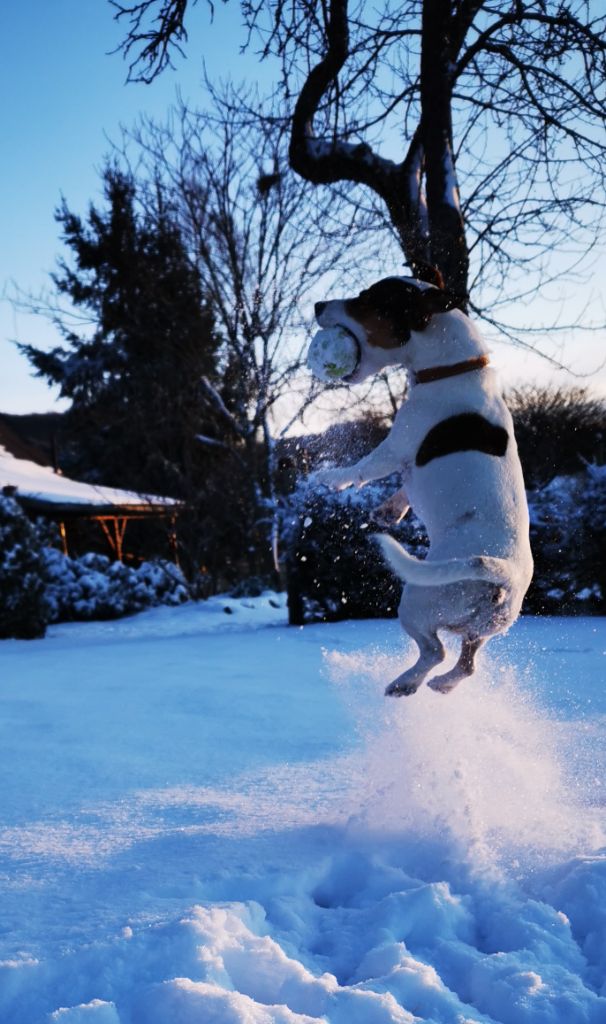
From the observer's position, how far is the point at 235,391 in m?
14.6

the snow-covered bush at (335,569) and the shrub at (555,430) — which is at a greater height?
the shrub at (555,430)

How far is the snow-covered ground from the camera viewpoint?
5.64ft

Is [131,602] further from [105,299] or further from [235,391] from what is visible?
[105,299]

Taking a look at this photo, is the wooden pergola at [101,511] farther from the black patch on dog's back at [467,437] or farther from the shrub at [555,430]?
the black patch on dog's back at [467,437]

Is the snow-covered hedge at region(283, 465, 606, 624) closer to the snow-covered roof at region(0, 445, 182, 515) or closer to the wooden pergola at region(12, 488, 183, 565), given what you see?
the wooden pergola at region(12, 488, 183, 565)

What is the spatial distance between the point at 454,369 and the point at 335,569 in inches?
248

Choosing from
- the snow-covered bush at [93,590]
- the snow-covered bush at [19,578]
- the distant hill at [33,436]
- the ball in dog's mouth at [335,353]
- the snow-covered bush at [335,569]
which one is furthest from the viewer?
the distant hill at [33,436]

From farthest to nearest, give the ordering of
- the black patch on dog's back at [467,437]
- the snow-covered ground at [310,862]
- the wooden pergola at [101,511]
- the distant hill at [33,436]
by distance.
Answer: the distant hill at [33,436] < the wooden pergola at [101,511] < the black patch on dog's back at [467,437] < the snow-covered ground at [310,862]

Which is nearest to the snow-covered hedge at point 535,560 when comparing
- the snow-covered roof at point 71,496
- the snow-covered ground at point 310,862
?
the snow-covered ground at point 310,862

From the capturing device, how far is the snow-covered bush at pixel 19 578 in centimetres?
906

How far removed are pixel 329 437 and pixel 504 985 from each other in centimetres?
232

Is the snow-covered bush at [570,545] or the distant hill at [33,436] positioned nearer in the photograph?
the snow-covered bush at [570,545]

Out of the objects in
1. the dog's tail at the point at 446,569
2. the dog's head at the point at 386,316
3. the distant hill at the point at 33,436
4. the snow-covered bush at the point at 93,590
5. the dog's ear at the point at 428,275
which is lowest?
the snow-covered bush at the point at 93,590

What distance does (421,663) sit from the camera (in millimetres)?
2432
